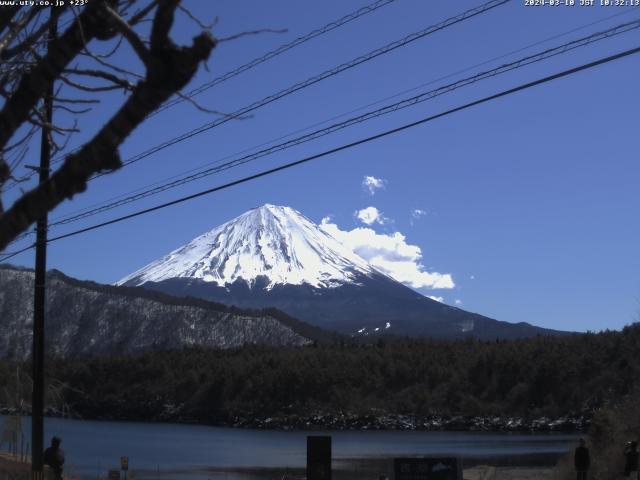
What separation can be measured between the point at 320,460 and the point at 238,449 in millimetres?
50600

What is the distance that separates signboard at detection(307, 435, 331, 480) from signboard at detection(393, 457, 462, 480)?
120cm

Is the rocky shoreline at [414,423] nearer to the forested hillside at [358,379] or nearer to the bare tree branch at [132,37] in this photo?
the forested hillside at [358,379]

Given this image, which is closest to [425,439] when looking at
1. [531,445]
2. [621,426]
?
[531,445]

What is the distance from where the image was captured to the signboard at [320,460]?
16359 millimetres

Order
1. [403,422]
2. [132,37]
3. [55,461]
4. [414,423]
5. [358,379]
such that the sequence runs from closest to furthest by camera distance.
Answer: [132,37] → [55,461] → [414,423] → [403,422] → [358,379]

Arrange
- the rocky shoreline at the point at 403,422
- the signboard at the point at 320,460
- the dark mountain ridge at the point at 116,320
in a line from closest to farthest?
the signboard at the point at 320,460 < the rocky shoreline at the point at 403,422 < the dark mountain ridge at the point at 116,320

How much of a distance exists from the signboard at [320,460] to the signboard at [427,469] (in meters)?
1.20

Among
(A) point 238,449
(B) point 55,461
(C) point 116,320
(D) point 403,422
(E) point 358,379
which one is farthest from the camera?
(C) point 116,320

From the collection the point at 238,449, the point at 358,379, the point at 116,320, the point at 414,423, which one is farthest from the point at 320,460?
the point at 116,320

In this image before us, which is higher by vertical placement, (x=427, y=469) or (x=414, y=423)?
(x=427, y=469)

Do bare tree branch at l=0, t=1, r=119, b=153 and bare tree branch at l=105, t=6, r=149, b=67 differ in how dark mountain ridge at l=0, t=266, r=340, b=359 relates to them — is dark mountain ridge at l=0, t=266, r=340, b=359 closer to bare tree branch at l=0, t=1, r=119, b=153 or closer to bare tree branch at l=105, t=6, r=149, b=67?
bare tree branch at l=0, t=1, r=119, b=153

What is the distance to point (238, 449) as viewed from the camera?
216 ft

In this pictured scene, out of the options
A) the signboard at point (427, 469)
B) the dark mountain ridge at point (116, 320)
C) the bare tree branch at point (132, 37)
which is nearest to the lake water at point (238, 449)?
the signboard at point (427, 469)

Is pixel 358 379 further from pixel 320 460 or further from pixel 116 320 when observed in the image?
pixel 320 460
